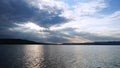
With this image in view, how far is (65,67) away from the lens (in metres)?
51.7

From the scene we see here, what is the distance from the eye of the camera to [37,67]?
170 ft

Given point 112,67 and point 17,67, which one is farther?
point 112,67

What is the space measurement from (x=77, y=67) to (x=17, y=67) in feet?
63.0

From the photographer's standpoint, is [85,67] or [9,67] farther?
[85,67]

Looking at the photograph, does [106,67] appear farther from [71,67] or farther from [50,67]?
[50,67]

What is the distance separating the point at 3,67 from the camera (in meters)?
48.6

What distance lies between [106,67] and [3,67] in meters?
33.1

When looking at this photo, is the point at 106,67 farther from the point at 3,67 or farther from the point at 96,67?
the point at 3,67

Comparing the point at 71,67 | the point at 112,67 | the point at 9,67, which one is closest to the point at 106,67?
the point at 112,67

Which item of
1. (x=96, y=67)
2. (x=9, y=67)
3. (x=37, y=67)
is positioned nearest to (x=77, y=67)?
(x=96, y=67)

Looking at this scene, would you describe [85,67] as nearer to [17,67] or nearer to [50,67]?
[50,67]

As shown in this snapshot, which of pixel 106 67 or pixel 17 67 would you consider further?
pixel 106 67

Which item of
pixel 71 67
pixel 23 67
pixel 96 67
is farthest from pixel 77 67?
pixel 23 67

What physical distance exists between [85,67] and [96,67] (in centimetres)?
372
